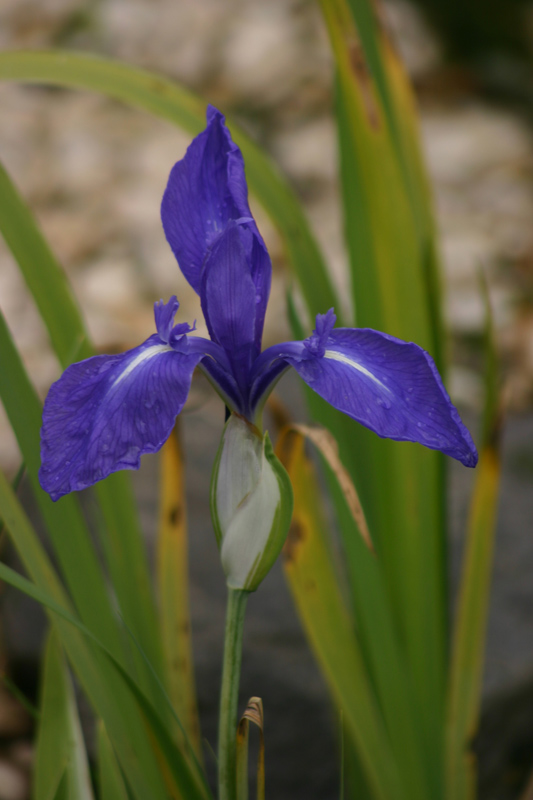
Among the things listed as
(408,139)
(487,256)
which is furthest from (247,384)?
(487,256)

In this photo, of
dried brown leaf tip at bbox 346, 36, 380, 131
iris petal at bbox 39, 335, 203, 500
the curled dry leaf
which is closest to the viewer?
iris petal at bbox 39, 335, 203, 500

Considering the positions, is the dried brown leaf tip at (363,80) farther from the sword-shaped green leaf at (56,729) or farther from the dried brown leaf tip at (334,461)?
the sword-shaped green leaf at (56,729)

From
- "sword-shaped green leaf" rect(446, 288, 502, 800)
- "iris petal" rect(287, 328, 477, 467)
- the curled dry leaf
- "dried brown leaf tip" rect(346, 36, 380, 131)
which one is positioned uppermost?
"dried brown leaf tip" rect(346, 36, 380, 131)

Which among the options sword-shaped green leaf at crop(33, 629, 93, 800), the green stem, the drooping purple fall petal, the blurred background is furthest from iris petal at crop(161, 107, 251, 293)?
the blurred background

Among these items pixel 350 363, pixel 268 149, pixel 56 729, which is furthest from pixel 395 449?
pixel 268 149

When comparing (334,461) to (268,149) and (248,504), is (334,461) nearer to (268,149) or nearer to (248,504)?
(248,504)

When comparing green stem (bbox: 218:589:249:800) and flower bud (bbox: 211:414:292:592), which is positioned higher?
flower bud (bbox: 211:414:292:592)

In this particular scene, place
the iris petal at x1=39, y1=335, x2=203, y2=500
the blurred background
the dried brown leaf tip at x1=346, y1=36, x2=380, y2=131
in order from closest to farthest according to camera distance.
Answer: the iris petal at x1=39, y1=335, x2=203, y2=500 < the dried brown leaf tip at x1=346, y1=36, x2=380, y2=131 < the blurred background

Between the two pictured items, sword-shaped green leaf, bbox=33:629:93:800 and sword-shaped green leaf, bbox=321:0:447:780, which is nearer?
sword-shaped green leaf, bbox=33:629:93:800

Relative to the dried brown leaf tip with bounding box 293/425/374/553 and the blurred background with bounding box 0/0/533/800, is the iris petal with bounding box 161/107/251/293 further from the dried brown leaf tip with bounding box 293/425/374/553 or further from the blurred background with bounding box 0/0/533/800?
the blurred background with bounding box 0/0/533/800
